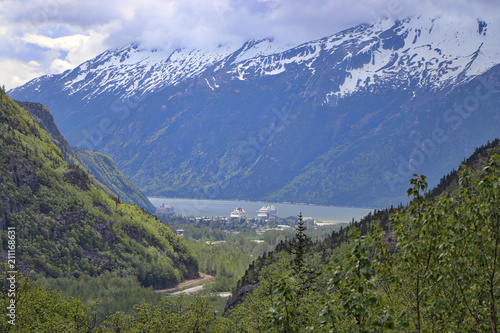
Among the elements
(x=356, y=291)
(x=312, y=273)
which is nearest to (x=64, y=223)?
(x=312, y=273)

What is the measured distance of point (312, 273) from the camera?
62.7 metres

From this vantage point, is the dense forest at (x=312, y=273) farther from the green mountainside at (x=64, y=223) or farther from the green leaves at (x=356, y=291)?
the green mountainside at (x=64, y=223)

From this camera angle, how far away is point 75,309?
144 feet

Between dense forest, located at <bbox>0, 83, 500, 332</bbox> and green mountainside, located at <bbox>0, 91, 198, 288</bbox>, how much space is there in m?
0.46

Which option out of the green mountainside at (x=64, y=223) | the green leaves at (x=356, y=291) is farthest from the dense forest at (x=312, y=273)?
the green mountainside at (x=64, y=223)

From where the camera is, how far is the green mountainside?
440ft

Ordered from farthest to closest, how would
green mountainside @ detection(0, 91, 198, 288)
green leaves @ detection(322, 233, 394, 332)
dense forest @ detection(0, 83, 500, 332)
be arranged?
green mountainside @ detection(0, 91, 198, 288) → dense forest @ detection(0, 83, 500, 332) → green leaves @ detection(322, 233, 394, 332)

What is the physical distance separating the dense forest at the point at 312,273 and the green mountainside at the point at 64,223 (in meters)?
0.46

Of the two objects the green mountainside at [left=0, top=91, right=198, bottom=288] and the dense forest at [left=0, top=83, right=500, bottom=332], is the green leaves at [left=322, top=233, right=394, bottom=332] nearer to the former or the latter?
the dense forest at [left=0, top=83, right=500, bottom=332]

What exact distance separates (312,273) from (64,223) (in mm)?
108389

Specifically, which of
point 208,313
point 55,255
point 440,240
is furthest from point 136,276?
point 440,240

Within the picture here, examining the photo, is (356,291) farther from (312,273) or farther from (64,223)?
(64,223)

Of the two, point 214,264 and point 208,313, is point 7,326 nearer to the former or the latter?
point 208,313

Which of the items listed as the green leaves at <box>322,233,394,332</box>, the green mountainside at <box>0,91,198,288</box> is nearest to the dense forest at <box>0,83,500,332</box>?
the green leaves at <box>322,233,394,332</box>
